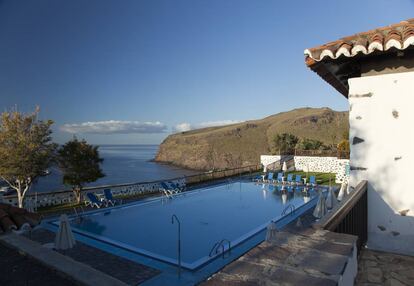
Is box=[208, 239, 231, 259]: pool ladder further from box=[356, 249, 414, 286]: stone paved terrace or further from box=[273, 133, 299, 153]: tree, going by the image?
box=[273, 133, 299, 153]: tree

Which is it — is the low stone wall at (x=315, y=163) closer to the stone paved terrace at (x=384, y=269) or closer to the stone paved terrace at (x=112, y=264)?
the stone paved terrace at (x=112, y=264)

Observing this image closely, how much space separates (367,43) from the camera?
3.28 m

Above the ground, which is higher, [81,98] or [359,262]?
[81,98]

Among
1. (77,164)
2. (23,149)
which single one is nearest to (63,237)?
(23,149)

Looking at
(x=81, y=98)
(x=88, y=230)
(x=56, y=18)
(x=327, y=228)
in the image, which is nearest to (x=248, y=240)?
(x=88, y=230)

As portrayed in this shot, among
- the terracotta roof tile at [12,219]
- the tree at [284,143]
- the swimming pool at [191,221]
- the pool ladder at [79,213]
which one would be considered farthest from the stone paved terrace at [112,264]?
the tree at [284,143]

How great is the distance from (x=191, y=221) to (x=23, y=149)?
756 cm

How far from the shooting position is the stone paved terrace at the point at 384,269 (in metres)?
3.16

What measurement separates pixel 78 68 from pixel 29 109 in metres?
27.3

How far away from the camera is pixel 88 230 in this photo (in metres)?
9.85

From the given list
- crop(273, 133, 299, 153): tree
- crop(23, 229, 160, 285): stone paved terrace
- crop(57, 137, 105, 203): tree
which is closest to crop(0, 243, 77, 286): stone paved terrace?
crop(23, 229, 160, 285): stone paved terrace

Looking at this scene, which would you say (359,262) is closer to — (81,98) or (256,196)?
(256,196)

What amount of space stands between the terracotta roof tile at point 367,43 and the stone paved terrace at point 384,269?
2524mm

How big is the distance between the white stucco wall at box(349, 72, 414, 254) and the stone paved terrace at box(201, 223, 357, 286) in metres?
2.11
